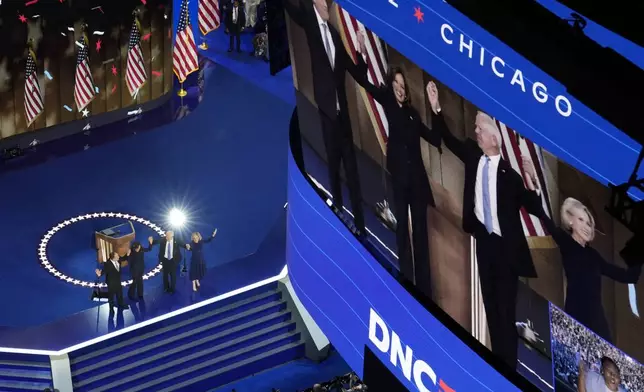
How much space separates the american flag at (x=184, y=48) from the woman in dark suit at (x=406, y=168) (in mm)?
14986

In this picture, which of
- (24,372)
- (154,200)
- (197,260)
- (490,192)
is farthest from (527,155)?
(154,200)

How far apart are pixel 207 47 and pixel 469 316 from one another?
818 inches

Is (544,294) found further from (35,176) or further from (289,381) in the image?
(35,176)

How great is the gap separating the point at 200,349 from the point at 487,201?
11.5m

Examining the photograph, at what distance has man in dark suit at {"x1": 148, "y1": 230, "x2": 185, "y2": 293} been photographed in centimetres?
2200

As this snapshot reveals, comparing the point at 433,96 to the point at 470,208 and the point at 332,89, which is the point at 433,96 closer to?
the point at 470,208

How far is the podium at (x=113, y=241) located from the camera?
22688 mm

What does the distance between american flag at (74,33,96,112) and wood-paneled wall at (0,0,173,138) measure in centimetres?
21

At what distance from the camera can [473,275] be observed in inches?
488

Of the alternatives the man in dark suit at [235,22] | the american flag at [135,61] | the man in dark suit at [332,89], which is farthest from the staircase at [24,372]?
the man in dark suit at [235,22]

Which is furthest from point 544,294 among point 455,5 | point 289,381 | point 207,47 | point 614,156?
point 207,47

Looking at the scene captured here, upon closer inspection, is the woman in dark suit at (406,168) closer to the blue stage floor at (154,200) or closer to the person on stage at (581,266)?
the person on stage at (581,266)

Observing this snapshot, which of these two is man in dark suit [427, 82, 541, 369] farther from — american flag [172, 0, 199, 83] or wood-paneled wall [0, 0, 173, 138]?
american flag [172, 0, 199, 83]

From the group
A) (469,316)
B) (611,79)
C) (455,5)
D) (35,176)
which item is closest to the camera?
(611,79)
